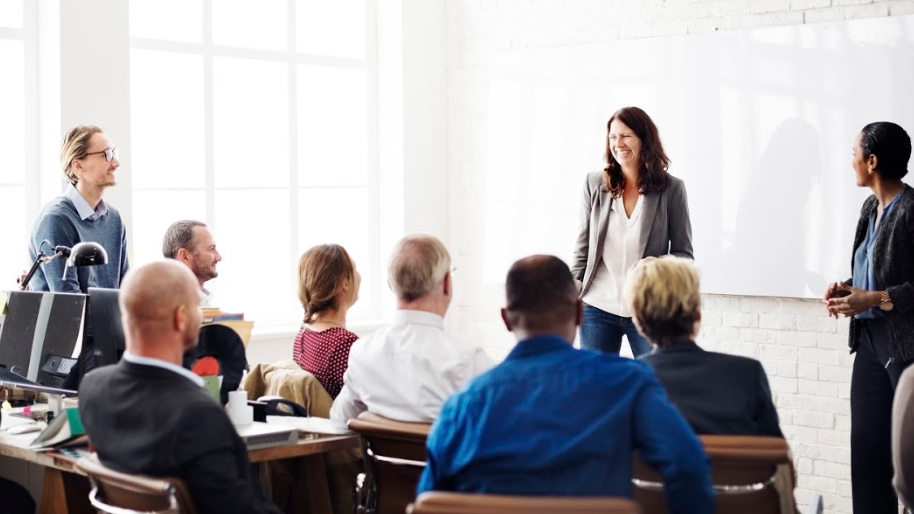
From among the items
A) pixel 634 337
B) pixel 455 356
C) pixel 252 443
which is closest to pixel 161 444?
pixel 252 443

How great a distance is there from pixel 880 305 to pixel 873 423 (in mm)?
430

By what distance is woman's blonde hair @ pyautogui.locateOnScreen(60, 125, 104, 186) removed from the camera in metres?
4.97

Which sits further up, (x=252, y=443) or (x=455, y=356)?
(x=455, y=356)

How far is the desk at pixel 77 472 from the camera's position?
320 centimetres

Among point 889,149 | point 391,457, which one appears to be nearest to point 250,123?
point 889,149

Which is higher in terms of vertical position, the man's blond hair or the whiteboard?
the whiteboard

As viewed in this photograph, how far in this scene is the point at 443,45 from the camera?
769 centimetres

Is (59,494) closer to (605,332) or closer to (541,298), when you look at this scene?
(541,298)

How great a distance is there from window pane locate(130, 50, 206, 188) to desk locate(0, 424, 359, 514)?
3309 millimetres

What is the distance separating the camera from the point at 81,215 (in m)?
4.98

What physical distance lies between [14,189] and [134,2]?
4.30 feet

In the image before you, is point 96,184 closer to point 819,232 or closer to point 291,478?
point 291,478

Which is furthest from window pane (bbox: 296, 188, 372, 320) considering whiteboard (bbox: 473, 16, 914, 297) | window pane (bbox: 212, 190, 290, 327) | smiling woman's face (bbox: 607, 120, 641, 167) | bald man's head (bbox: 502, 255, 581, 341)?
bald man's head (bbox: 502, 255, 581, 341)

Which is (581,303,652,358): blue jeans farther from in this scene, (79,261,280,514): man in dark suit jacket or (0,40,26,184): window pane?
(0,40,26,184): window pane
